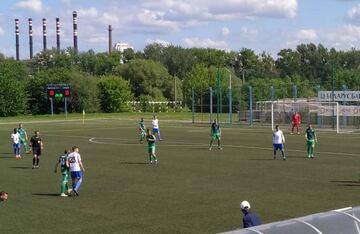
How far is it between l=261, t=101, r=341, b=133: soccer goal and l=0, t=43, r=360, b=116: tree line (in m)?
2.56

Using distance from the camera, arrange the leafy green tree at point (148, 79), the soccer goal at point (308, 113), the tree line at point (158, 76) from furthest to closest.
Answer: the leafy green tree at point (148, 79), the tree line at point (158, 76), the soccer goal at point (308, 113)

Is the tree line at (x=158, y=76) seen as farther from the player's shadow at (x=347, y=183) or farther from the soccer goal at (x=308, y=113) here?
the player's shadow at (x=347, y=183)

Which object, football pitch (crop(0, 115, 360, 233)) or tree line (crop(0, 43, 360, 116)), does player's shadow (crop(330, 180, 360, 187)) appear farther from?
tree line (crop(0, 43, 360, 116))

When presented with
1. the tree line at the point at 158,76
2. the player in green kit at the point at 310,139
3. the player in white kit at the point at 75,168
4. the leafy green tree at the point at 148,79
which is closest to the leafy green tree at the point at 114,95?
the tree line at the point at 158,76

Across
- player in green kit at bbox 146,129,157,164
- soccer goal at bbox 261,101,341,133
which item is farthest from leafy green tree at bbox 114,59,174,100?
player in green kit at bbox 146,129,157,164

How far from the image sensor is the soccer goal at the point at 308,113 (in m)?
53.6

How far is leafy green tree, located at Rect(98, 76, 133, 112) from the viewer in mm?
102312

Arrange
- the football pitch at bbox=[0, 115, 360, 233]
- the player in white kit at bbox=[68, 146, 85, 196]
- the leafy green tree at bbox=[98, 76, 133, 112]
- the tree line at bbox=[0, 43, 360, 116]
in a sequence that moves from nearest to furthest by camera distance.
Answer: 1. the football pitch at bbox=[0, 115, 360, 233]
2. the player in white kit at bbox=[68, 146, 85, 196]
3. the tree line at bbox=[0, 43, 360, 116]
4. the leafy green tree at bbox=[98, 76, 133, 112]

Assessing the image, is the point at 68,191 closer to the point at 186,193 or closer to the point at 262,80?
the point at 186,193

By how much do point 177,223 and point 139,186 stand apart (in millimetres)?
6553

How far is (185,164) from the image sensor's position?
2820cm

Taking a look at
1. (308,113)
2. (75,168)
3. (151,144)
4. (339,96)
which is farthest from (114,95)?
(75,168)

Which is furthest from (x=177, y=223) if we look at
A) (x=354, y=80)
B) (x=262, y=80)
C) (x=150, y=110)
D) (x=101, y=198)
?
(x=150, y=110)

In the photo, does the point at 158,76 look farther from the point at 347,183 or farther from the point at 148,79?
the point at 347,183
